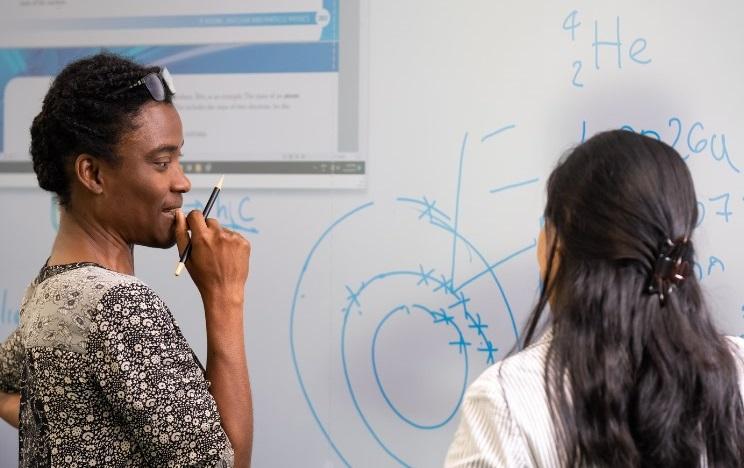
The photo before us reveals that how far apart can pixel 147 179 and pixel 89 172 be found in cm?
8

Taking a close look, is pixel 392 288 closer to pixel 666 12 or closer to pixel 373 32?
pixel 373 32

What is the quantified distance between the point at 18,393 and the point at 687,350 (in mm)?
1020

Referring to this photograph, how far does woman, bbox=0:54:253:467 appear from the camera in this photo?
41.6 inches

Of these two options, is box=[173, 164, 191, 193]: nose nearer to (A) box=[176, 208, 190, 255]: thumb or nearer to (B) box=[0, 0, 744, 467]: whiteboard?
(A) box=[176, 208, 190, 255]: thumb

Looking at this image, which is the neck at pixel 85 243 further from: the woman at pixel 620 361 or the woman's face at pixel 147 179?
the woman at pixel 620 361

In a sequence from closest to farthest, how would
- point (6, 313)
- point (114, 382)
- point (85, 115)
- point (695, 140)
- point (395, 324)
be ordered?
point (114, 382)
point (85, 115)
point (695, 140)
point (395, 324)
point (6, 313)

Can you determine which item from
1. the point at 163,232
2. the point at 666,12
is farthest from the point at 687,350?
the point at 666,12

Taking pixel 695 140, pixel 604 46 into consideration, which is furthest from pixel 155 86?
pixel 695 140

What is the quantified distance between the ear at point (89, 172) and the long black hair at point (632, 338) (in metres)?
0.63

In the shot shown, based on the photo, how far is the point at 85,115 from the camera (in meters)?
1.16

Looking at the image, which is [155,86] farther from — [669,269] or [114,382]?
[669,269]

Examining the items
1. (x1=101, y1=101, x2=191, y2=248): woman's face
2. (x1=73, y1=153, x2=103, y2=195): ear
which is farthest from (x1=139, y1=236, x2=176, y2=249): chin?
(x1=73, y1=153, x2=103, y2=195): ear

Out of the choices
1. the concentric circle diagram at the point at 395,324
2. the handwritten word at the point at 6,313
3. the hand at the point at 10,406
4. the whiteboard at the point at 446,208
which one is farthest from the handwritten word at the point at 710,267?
the handwritten word at the point at 6,313

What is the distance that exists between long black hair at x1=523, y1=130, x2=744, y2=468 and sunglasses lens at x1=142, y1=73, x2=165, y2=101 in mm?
591
